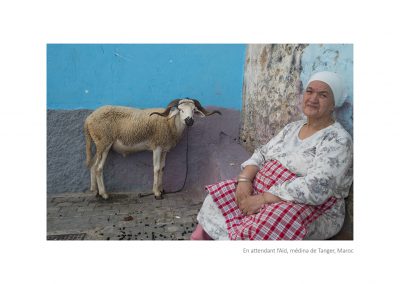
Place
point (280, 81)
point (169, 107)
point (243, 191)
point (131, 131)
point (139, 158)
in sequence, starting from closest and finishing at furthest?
point (243, 191) < point (280, 81) < point (169, 107) < point (131, 131) < point (139, 158)

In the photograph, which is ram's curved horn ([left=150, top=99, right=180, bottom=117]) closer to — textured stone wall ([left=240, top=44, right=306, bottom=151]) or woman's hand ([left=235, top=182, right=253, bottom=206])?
textured stone wall ([left=240, top=44, right=306, bottom=151])

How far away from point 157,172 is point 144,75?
1203mm

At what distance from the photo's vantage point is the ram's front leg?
13.9ft

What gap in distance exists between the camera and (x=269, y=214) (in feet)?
7.48

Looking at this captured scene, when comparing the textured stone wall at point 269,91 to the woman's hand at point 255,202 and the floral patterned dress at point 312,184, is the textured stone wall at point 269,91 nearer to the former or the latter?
the floral patterned dress at point 312,184

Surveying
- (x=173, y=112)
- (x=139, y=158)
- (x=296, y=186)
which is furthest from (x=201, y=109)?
(x=296, y=186)

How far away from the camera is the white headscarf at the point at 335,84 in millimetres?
2557

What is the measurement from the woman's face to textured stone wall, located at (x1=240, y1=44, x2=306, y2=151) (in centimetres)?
A: 62

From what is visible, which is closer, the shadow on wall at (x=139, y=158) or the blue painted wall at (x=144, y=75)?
the blue painted wall at (x=144, y=75)

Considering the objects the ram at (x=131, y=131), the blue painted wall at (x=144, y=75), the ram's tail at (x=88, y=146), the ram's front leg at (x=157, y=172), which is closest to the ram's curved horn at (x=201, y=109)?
the ram at (x=131, y=131)

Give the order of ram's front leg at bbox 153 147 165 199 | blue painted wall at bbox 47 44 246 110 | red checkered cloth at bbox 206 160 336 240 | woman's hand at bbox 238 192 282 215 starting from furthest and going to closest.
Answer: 1. ram's front leg at bbox 153 147 165 199
2. blue painted wall at bbox 47 44 246 110
3. woman's hand at bbox 238 192 282 215
4. red checkered cloth at bbox 206 160 336 240

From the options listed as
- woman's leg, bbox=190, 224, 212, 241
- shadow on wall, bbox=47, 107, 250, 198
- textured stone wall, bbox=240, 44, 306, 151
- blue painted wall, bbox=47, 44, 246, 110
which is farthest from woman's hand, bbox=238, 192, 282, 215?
blue painted wall, bbox=47, 44, 246, 110

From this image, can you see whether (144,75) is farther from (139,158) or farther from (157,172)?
(157,172)

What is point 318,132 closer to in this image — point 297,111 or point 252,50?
point 297,111
